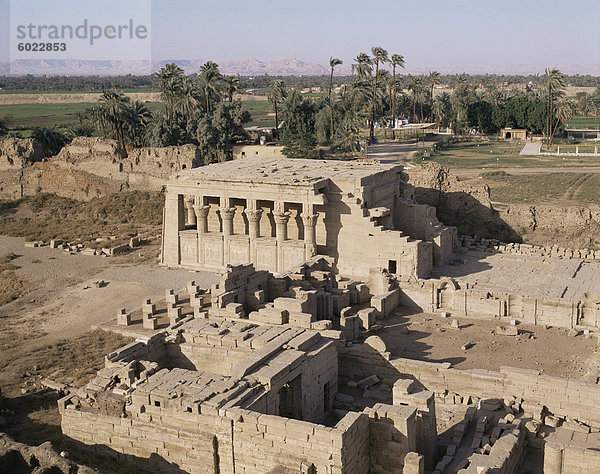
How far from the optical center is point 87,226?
4250 cm

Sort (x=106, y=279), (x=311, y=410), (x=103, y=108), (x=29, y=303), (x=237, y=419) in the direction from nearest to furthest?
(x=237, y=419) → (x=311, y=410) → (x=29, y=303) → (x=106, y=279) → (x=103, y=108)

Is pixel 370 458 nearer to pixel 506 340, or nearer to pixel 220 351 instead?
pixel 220 351

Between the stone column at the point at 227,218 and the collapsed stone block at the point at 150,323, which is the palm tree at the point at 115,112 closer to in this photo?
the stone column at the point at 227,218

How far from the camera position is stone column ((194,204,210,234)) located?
3316 cm

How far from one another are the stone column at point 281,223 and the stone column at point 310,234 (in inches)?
41.0

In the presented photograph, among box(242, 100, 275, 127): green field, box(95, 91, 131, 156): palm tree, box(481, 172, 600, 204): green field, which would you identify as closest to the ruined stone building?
box(481, 172, 600, 204): green field

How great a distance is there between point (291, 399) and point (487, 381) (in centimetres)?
562

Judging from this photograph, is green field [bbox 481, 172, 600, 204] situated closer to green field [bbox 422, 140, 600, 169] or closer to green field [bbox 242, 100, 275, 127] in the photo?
green field [bbox 422, 140, 600, 169]

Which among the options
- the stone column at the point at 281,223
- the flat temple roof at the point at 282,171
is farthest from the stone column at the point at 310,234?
the flat temple roof at the point at 282,171

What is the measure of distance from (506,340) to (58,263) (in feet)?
70.2

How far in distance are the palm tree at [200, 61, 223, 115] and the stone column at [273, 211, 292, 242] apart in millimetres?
34362

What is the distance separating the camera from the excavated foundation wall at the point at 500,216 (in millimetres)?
36469

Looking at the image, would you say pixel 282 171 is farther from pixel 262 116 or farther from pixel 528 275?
pixel 262 116

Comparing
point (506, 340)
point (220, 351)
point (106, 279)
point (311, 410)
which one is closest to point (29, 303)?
point (106, 279)
